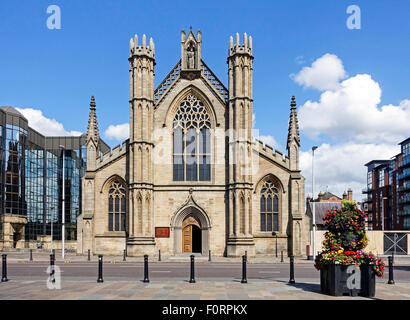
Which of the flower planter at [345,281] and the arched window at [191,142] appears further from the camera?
the arched window at [191,142]

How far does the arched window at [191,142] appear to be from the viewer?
35.3 meters

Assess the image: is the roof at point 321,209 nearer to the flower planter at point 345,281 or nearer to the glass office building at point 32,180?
the glass office building at point 32,180

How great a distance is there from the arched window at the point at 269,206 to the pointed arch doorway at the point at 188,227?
4476mm

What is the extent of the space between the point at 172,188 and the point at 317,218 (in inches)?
1100

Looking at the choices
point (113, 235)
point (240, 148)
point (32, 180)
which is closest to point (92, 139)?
point (113, 235)

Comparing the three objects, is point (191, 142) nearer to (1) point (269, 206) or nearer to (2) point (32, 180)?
(1) point (269, 206)

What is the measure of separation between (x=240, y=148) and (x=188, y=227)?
25.1ft

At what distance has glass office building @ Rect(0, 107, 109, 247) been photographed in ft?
193

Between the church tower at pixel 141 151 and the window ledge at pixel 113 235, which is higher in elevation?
the church tower at pixel 141 151

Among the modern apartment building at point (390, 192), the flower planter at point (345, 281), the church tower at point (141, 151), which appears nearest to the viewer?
the flower planter at point (345, 281)

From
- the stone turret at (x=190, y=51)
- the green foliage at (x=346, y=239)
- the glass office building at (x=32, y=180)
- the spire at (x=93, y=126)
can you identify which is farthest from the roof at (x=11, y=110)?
the green foliage at (x=346, y=239)

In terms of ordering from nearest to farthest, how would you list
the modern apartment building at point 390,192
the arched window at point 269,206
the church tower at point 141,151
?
the church tower at point 141,151
the arched window at point 269,206
the modern apartment building at point 390,192
